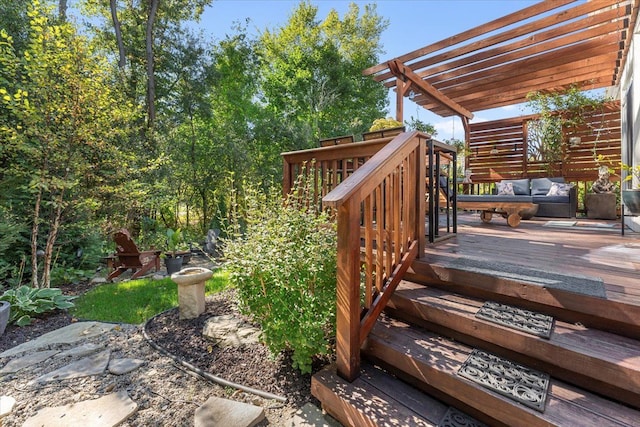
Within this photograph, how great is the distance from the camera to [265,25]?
1325 centimetres

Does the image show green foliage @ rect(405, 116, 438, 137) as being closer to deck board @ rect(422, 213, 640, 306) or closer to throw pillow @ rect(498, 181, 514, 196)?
throw pillow @ rect(498, 181, 514, 196)

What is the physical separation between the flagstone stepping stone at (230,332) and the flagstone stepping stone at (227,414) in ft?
2.04

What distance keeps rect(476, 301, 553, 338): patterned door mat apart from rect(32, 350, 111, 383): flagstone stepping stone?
2.58 m

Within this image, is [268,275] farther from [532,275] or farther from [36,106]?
[36,106]

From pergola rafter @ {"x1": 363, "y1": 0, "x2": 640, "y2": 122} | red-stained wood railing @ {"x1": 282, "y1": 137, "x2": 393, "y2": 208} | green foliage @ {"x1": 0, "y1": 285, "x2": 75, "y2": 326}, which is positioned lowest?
green foliage @ {"x1": 0, "y1": 285, "x2": 75, "y2": 326}

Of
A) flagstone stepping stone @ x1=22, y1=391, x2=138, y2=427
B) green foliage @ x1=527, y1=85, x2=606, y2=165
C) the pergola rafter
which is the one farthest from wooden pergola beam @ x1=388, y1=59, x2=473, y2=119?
flagstone stepping stone @ x1=22, y1=391, x2=138, y2=427

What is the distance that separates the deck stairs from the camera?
123 cm

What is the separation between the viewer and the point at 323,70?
40.2 ft

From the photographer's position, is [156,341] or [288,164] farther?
[288,164]

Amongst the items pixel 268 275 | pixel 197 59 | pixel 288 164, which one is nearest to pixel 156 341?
pixel 268 275

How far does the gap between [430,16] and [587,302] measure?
777 centimetres

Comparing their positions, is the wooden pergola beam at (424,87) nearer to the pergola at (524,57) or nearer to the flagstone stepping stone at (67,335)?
the pergola at (524,57)

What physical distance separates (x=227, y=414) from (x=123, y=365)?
3.55 feet

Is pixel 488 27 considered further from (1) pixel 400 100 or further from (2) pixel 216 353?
(2) pixel 216 353
